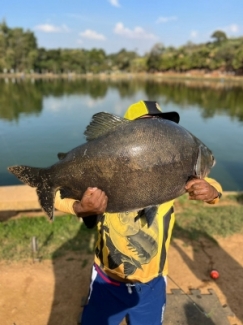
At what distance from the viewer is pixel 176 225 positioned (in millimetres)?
6176

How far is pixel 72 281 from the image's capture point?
4629 mm

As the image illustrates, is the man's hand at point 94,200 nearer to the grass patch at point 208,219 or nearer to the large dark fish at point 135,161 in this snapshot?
the large dark fish at point 135,161

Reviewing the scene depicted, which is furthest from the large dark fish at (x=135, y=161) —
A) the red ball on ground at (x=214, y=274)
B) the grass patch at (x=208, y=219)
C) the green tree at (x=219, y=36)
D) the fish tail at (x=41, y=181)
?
the green tree at (x=219, y=36)

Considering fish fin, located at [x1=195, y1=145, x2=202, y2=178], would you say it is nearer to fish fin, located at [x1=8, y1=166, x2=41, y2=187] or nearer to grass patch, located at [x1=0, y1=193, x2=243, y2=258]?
fish fin, located at [x1=8, y1=166, x2=41, y2=187]

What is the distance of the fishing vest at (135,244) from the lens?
2.38 metres

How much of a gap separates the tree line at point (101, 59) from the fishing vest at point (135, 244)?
7717cm

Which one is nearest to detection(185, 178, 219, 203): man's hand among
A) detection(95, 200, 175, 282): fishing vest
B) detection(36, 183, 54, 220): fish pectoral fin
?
detection(95, 200, 175, 282): fishing vest

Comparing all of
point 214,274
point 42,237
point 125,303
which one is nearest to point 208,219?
point 214,274

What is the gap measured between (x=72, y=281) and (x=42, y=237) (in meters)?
1.30

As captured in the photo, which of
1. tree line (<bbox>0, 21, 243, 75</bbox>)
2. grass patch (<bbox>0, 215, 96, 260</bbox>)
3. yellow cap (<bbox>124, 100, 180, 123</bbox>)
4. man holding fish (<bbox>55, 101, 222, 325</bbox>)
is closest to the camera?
yellow cap (<bbox>124, 100, 180, 123</bbox>)

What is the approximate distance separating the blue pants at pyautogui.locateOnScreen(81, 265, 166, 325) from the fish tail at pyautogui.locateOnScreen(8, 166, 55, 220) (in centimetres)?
84

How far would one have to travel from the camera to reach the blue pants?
2412 millimetres

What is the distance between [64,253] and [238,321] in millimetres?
2879

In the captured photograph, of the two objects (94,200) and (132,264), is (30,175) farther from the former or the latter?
(132,264)
